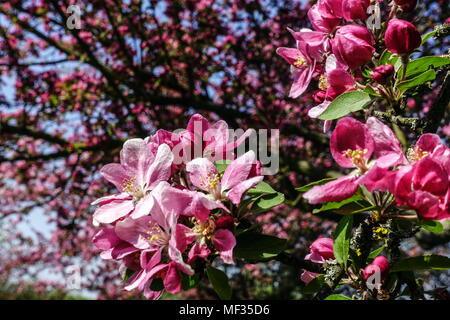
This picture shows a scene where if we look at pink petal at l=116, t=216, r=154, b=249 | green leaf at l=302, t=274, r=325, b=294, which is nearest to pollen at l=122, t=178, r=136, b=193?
pink petal at l=116, t=216, r=154, b=249

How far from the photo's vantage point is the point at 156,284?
1032 mm

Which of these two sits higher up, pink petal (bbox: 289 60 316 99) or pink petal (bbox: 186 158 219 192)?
pink petal (bbox: 289 60 316 99)

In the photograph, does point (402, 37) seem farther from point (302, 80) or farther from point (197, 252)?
point (197, 252)

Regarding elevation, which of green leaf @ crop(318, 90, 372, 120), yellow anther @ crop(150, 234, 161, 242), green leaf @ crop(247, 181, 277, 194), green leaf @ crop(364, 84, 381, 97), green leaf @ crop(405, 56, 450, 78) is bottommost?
yellow anther @ crop(150, 234, 161, 242)

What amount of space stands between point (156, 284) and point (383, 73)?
891 millimetres

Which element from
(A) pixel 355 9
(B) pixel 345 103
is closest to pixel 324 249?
(B) pixel 345 103

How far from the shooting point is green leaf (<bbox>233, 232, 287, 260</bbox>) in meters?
0.99

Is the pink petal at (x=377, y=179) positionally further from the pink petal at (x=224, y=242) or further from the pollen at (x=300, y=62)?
the pollen at (x=300, y=62)

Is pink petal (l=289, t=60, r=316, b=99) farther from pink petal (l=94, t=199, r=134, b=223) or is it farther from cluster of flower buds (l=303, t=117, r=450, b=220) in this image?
pink petal (l=94, t=199, r=134, b=223)

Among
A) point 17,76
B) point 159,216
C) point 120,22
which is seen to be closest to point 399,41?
point 159,216

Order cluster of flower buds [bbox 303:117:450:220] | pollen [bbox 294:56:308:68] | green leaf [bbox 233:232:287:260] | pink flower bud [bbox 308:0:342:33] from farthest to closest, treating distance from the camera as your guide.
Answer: pollen [bbox 294:56:308:68] → pink flower bud [bbox 308:0:342:33] → green leaf [bbox 233:232:287:260] → cluster of flower buds [bbox 303:117:450:220]

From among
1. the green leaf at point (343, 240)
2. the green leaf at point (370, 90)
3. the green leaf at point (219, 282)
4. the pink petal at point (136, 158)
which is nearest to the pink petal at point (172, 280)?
the green leaf at point (219, 282)

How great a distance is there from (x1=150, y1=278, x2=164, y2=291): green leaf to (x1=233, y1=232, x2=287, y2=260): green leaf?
9.1 inches

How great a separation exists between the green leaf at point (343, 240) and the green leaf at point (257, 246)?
14cm
